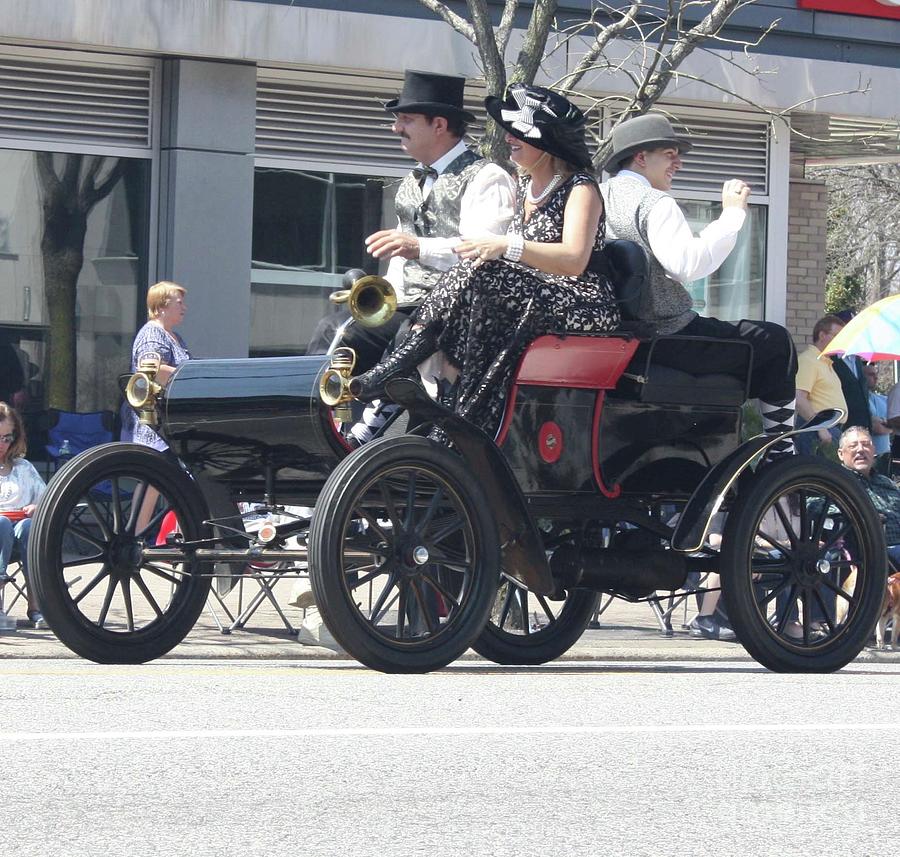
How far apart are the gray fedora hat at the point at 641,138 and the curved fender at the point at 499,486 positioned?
151 centimetres

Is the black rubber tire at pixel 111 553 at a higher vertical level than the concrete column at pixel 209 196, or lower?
lower

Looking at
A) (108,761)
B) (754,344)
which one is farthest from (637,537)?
(108,761)

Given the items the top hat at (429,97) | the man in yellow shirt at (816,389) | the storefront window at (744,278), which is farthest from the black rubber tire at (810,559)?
the storefront window at (744,278)

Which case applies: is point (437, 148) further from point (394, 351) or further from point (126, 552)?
point (126, 552)

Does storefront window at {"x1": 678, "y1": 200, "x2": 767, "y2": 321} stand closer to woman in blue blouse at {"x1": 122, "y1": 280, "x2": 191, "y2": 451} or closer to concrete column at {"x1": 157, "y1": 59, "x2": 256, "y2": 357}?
concrete column at {"x1": 157, "y1": 59, "x2": 256, "y2": 357}

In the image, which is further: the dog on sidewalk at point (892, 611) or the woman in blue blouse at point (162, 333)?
the woman in blue blouse at point (162, 333)

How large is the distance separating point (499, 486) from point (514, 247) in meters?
0.84

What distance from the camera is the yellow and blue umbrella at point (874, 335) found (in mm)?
12969

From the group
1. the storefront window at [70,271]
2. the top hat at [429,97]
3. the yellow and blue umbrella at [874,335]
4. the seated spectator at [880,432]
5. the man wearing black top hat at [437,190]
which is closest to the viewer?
the man wearing black top hat at [437,190]

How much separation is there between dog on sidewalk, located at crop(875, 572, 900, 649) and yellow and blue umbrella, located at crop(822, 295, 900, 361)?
8.23 feet

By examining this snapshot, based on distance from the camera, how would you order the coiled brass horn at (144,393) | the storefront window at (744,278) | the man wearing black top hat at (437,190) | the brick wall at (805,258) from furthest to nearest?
the brick wall at (805,258)
the storefront window at (744,278)
the coiled brass horn at (144,393)
the man wearing black top hat at (437,190)

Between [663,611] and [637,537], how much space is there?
3429 millimetres

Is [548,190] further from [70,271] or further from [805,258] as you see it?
[805,258]

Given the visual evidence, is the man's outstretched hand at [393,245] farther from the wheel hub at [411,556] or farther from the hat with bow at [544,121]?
the wheel hub at [411,556]
